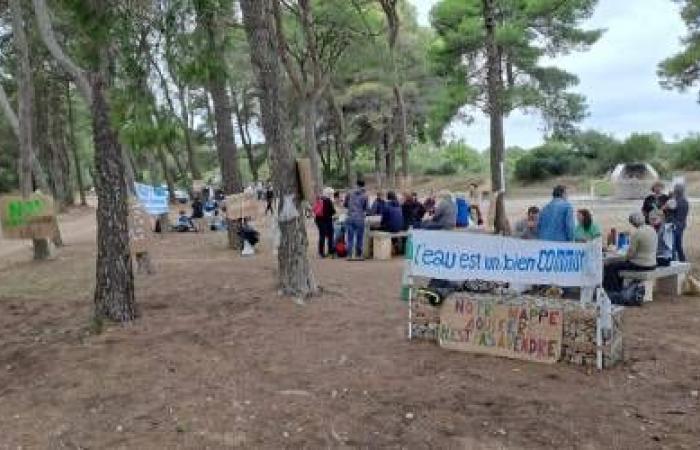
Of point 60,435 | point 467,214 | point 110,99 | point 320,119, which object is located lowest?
point 60,435

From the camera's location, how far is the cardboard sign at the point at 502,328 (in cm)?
813

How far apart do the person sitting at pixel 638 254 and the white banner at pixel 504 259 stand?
126 inches

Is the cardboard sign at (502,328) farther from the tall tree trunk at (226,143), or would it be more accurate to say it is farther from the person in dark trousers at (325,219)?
the tall tree trunk at (226,143)

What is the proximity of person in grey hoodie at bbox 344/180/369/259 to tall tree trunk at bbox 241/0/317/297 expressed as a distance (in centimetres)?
587

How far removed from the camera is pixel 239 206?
60.5 feet

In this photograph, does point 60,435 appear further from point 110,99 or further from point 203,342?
point 110,99

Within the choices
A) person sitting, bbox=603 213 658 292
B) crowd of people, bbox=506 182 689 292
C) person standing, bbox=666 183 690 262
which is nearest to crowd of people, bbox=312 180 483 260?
crowd of people, bbox=506 182 689 292

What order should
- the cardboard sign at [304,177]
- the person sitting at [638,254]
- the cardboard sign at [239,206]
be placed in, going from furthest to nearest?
the cardboard sign at [239,206], the person sitting at [638,254], the cardboard sign at [304,177]

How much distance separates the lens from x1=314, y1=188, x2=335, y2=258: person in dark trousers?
17.5m

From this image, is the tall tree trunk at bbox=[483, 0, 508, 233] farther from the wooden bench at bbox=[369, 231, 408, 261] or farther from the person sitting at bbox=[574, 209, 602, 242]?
the person sitting at bbox=[574, 209, 602, 242]

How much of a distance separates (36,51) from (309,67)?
1346 cm

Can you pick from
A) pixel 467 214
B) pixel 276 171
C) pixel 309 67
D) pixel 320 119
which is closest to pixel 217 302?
pixel 276 171

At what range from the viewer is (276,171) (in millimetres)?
10953

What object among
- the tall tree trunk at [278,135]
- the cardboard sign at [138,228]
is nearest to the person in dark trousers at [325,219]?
the cardboard sign at [138,228]
